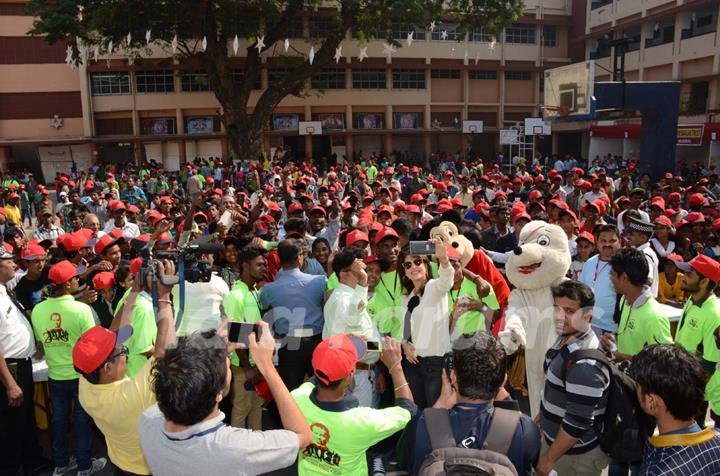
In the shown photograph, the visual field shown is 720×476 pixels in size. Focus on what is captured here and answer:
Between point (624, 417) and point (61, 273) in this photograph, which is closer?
point (624, 417)

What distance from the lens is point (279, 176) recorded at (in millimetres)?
15945

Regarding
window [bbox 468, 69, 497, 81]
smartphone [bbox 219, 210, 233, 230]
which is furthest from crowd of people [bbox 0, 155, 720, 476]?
window [bbox 468, 69, 497, 81]

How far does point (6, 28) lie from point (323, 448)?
107ft

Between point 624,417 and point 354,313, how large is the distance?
1.77 m

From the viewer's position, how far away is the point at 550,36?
111 feet

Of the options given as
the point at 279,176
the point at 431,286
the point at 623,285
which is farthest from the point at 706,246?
the point at 279,176

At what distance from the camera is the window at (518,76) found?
109ft

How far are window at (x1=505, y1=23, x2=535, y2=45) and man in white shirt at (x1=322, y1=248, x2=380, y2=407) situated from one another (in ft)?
105

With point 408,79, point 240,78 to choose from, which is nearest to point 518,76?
point 408,79

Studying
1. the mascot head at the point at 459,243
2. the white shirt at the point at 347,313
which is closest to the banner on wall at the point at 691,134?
the mascot head at the point at 459,243

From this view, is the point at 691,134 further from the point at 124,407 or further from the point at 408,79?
the point at 124,407

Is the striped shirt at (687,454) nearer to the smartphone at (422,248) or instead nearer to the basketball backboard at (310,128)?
the smartphone at (422,248)

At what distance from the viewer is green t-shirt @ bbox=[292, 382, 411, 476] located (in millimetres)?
2398

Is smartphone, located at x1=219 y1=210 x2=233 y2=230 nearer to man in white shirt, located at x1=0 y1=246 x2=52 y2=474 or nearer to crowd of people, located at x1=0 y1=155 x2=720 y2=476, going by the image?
crowd of people, located at x1=0 y1=155 x2=720 y2=476
